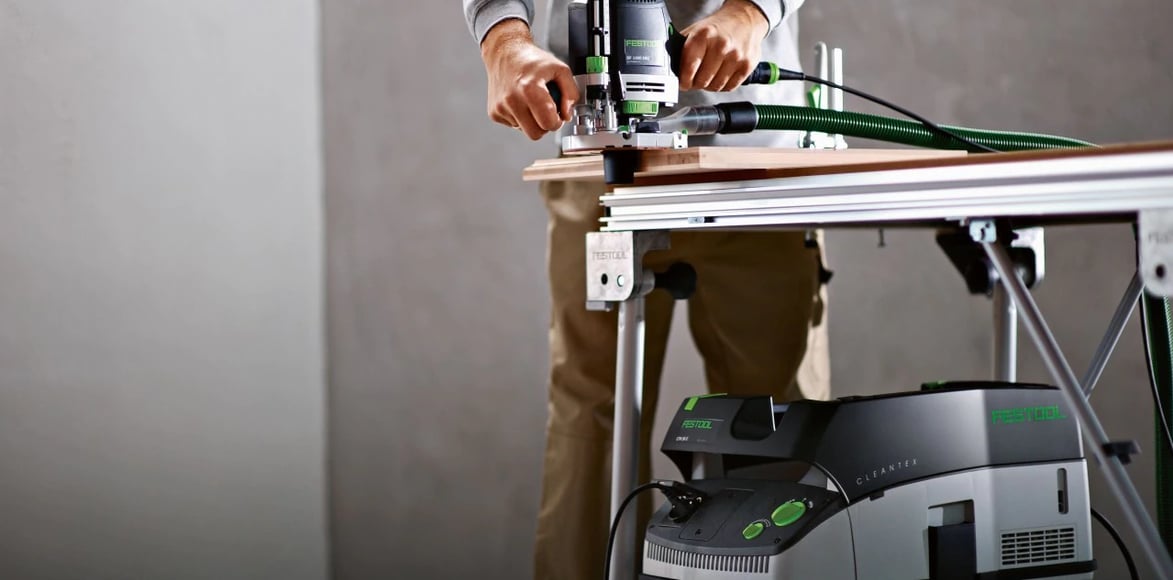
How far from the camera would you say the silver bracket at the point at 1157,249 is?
935 millimetres

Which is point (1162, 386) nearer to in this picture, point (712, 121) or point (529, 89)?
point (712, 121)

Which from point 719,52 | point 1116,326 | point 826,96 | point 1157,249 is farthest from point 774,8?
point 1157,249

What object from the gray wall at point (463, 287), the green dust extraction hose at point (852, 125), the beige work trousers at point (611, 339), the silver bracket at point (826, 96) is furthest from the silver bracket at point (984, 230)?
the gray wall at point (463, 287)

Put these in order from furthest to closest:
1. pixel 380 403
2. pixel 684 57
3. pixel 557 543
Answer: pixel 380 403 < pixel 557 543 < pixel 684 57

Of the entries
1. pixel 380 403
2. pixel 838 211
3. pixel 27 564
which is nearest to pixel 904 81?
pixel 838 211

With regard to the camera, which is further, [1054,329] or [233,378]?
[233,378]

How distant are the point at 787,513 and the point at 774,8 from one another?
0.65 meters

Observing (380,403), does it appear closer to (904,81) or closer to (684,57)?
(904,81)

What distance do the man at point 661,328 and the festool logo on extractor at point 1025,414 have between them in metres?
0.56

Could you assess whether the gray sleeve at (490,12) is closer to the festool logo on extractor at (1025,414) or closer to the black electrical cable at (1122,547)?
the festool logo on extractor at (1025,414)

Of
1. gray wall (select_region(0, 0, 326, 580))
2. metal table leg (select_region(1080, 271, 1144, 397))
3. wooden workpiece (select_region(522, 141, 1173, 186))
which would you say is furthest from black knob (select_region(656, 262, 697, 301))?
gray wall (select_region(0, 0, 326, 580))

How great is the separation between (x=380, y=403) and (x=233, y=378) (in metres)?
0.40

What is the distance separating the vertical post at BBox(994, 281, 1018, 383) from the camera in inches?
70.3

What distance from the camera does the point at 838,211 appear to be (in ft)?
3.84
